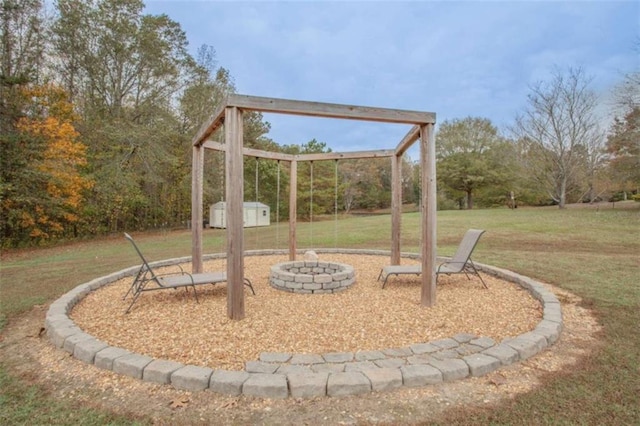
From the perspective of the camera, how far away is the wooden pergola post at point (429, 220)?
13.1ft

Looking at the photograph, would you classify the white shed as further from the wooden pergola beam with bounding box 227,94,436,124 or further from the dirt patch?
the dirt patch

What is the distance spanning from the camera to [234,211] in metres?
3.49

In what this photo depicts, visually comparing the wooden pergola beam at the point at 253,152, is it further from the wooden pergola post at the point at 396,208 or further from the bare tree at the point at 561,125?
the bare tree at the point at 561,125

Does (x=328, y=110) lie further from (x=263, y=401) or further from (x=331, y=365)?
(x=263, y=401)

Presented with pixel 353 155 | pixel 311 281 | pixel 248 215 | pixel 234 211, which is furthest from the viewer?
pixel 248 215

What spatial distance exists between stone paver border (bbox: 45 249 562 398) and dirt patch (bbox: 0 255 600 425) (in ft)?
0.18

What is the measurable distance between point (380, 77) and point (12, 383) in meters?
12.5

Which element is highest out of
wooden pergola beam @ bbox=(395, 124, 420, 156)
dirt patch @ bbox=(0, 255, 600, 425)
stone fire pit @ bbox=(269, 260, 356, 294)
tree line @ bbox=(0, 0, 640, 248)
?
tree line @ bbox=(0, 0, 640, 248)

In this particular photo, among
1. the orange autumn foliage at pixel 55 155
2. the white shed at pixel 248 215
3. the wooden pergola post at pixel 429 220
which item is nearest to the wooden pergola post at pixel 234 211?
the wooden pergola post at pixel 429 220

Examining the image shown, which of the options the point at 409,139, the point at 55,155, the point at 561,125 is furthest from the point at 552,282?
the point at 561,125

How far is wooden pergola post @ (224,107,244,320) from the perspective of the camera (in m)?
3.49

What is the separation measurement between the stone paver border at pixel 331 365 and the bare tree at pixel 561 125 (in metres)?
22.3

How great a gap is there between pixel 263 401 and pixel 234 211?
1.91 metres

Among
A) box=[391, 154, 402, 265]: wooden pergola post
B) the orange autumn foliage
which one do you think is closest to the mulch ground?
box=[391, 154, 402, 265]: wooden pergola post
